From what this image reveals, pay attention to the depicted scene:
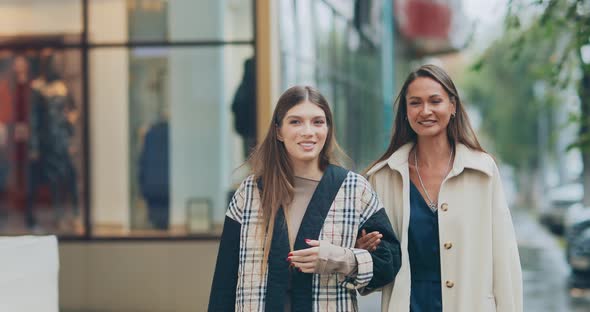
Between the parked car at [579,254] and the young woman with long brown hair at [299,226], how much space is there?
1138 cm

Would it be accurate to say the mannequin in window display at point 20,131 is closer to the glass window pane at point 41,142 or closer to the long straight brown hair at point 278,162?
the glass window pane at point 41,142

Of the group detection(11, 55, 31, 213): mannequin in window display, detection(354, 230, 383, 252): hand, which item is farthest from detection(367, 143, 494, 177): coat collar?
detection(11, 55, 31, 213): mannequin in window display

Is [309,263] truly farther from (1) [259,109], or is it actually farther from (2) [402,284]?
(1) [259,109]

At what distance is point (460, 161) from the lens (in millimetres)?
4312

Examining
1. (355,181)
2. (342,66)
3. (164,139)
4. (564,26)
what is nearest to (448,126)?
(355,181)

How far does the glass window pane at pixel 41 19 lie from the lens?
417 inches

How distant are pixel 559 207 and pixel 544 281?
11740 millimetres

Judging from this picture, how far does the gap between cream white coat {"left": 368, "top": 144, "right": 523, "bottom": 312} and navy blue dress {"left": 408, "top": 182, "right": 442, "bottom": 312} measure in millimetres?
32

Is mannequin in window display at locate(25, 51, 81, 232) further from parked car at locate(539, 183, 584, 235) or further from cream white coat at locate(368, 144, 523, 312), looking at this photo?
parked car at locate(539, 183, 584, 235)

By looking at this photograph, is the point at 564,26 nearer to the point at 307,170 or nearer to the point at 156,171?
the point at 156,171

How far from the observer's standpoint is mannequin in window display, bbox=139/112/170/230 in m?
10.4

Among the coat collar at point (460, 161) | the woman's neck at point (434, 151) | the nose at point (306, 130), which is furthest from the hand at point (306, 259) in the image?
the woman's neck at point (434, 151)

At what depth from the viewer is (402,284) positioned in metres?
4.16

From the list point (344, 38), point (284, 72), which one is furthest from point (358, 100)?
point (284, 72)
